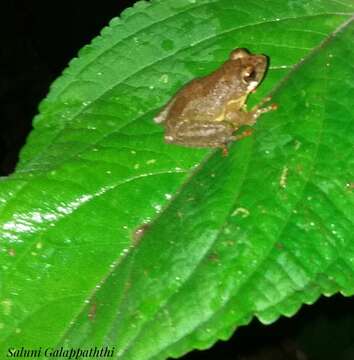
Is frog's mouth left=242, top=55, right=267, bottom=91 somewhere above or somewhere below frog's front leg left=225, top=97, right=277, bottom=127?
above

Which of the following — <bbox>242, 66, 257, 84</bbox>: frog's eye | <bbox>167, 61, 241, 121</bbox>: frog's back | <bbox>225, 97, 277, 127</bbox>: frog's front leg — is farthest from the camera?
<bbox>167, 61, 241, 121</bbox>: frog's back

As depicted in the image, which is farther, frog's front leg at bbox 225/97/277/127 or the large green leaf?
frog's front leg at bbox 225/97/277/127

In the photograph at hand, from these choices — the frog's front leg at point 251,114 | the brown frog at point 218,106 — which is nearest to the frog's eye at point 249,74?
the brown frog at point 218,106

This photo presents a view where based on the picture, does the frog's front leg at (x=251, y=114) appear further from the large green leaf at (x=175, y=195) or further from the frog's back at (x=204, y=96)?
the frog's back at (x=204, y=96)

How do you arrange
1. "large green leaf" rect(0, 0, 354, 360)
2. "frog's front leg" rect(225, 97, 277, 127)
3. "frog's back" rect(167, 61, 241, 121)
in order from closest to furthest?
1. "large green leaf" rect(0, 0, 354, 360)
2. "frog's front leg" rect(225, 97, 277, 127)
3. "frog's back" rect(167, 61, 241, 121)

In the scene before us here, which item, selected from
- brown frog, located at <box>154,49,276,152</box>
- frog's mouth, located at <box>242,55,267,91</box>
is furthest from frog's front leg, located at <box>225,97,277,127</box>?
frog's mouth, located at <box>242,55,267,91</box>

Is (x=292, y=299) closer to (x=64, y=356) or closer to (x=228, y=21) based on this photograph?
(x=64, y=356)

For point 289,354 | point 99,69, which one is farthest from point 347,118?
point 289,354

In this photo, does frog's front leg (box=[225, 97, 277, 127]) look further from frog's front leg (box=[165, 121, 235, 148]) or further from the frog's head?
the frog's head
